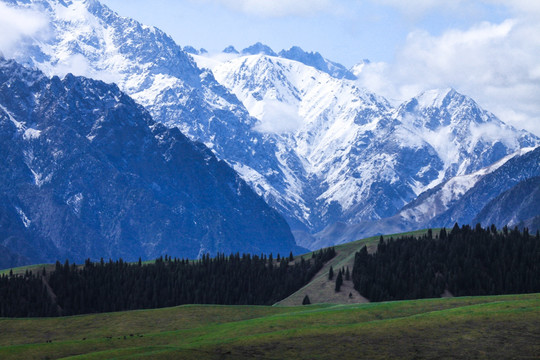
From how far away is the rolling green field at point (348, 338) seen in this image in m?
110

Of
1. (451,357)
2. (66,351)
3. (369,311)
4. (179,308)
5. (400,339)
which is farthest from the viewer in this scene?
(179,308)

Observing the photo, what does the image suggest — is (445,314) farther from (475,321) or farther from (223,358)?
(223,358)

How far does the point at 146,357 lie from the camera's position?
360ft

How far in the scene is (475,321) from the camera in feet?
402

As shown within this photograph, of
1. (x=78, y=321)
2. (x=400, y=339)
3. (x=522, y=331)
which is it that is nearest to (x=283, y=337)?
(x=400, y=339)

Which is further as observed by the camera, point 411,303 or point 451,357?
point 411,303

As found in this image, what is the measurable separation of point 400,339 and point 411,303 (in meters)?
42.2

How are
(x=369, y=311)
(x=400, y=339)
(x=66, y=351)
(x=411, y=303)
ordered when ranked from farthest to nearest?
1. (x=411, y=303)
2. (x=369, y=311)
3. (x=66, y=351)
4. (x=400, y=339)

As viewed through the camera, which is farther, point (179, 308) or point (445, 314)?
point (179, 308)

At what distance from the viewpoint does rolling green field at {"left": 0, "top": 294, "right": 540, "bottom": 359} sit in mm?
110250

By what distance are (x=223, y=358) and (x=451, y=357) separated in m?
28.9

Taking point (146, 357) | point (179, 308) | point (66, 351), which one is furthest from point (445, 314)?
point (179, 308)

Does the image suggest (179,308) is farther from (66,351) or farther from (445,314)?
(445,314)

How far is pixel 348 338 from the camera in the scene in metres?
117
